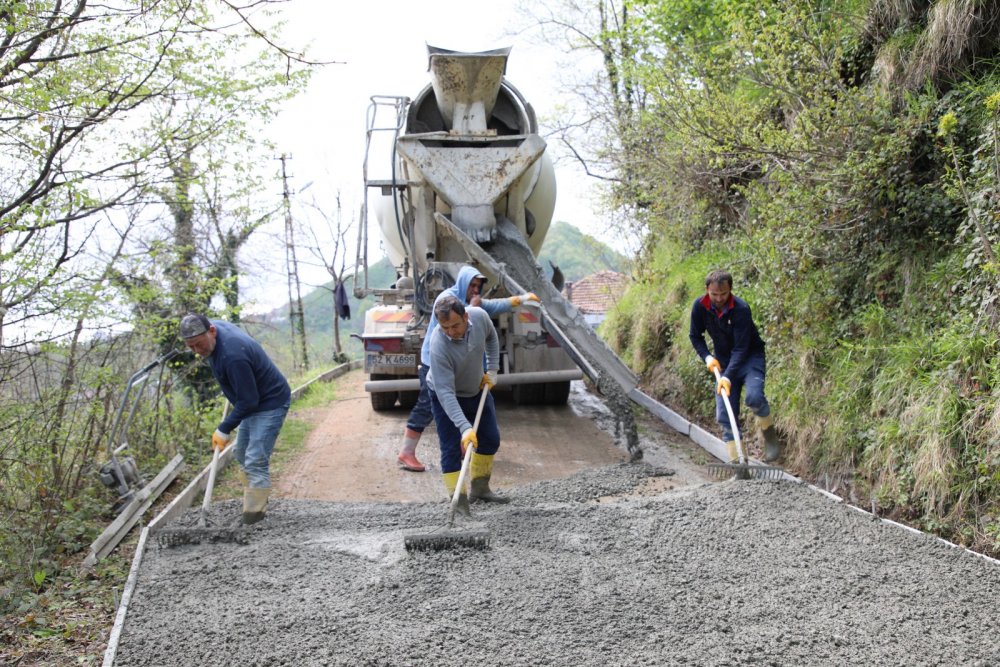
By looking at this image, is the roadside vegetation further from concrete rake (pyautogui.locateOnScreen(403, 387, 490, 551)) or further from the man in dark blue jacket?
concrete rake (pyautogui.locateOnScreen(403, 387, 490, 551))

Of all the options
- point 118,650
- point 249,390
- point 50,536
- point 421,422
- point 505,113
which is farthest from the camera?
point 505,113

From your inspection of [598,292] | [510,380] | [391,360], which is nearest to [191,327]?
[391,360]

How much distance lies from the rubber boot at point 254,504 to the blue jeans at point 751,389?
3295 millimetres

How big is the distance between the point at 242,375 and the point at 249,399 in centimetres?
17

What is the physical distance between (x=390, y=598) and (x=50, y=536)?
10.2 ft

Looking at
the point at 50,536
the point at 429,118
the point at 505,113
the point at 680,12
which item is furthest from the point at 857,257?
the point at 680,12

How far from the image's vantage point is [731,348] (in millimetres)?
6055

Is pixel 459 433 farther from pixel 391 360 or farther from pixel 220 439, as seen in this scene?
pixel 391 360

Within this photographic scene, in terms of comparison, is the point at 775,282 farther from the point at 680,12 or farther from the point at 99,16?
the point at 680,12

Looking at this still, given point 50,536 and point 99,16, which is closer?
point 99,16

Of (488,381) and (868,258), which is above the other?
(868,258)

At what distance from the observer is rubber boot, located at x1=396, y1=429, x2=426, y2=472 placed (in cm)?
702

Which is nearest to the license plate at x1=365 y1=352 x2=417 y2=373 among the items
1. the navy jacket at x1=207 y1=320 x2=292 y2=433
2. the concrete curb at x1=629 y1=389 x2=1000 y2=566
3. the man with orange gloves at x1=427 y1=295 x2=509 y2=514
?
the concrete curb at x1=629 y1=389 x2=1000 y2=566

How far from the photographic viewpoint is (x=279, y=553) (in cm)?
460
